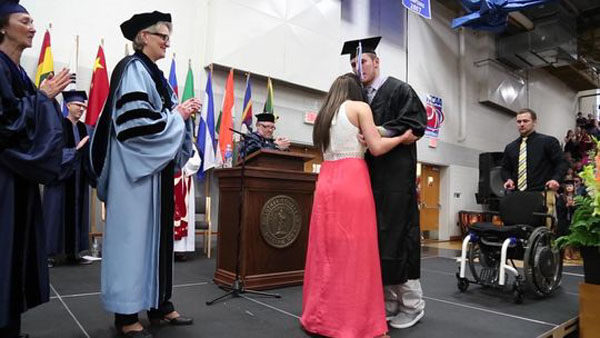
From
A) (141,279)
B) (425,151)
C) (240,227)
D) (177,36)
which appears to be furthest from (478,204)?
(141,279)

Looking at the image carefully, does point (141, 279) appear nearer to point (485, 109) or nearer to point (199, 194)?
point (199, 194)

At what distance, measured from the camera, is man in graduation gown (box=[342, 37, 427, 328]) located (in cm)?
215

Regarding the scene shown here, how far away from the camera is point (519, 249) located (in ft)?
10.4

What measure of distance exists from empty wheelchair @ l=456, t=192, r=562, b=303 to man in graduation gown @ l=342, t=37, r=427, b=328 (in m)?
1.11

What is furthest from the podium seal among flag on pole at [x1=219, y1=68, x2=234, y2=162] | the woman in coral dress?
flag on pole at [x1=219, y1=68, x2=234, y2=162]

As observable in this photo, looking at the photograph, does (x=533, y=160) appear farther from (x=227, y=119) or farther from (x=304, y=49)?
(x=304, y=49)

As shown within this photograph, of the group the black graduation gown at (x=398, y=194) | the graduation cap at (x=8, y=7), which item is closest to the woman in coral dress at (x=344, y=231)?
the black graduation gown at (x=398, y=194)

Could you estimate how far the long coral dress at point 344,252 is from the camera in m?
1.95

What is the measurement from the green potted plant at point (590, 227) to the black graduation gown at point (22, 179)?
2912mm

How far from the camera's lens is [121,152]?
1.87 m

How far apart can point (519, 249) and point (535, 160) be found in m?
0.89

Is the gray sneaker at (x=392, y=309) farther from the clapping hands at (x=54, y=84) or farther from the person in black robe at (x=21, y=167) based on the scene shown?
the clapping hands at (x=54, y=84)

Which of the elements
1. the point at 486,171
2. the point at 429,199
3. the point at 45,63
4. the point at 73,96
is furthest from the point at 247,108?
the point at 486,171

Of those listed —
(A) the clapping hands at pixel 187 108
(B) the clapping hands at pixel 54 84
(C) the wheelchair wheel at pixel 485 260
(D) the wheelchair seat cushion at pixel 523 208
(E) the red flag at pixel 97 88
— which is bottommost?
(C) the wheelchair wheel at pixel 485 260
